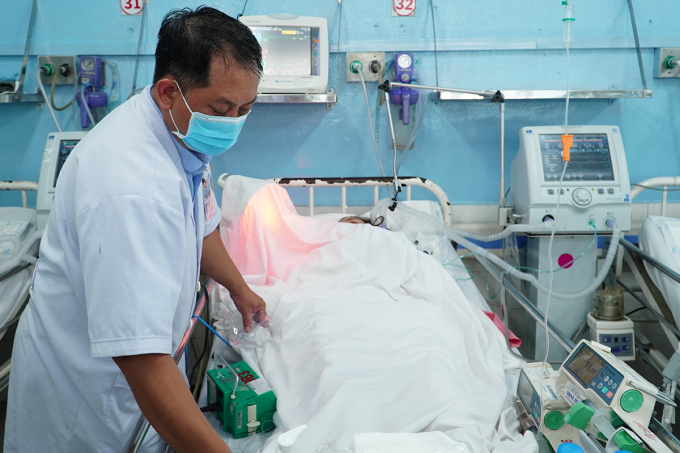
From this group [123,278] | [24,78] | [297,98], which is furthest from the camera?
[24,78]

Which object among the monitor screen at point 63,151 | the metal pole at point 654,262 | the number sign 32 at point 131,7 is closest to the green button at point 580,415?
the metal pole at point 654,262

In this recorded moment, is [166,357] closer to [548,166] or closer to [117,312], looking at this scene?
[117,312]

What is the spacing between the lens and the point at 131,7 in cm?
275

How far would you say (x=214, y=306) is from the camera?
2.03 meters

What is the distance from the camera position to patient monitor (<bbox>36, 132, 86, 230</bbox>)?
2.40 m

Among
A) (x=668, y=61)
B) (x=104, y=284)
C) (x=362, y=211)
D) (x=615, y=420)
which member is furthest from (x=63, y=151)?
(x=668, y=61)

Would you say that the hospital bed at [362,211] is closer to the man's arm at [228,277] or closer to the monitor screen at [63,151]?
the man's arm at [228,277]

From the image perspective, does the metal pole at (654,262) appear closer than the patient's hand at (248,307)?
No

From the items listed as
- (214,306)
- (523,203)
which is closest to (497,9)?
(523,203)

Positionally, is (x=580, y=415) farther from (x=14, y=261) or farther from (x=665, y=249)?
(x=14, y=261)

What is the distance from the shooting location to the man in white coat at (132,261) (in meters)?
0.89

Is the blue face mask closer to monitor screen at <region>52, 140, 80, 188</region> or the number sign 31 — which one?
monitor screen at <region>52, 140, 80, 188</region>

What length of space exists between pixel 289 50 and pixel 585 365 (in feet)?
6.38

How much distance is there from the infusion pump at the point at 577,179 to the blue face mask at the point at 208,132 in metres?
1.60
